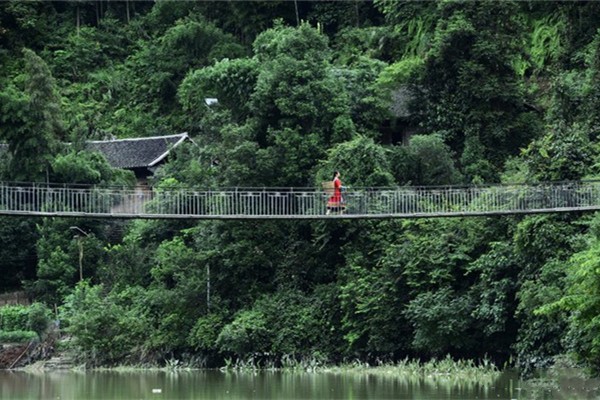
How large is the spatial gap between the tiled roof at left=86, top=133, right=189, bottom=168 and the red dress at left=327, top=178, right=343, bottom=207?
12.6 metres

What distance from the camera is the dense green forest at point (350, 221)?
3122 centimetres

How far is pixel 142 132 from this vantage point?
47500 millimetres

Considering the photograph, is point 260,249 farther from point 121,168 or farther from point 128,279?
point 121,168

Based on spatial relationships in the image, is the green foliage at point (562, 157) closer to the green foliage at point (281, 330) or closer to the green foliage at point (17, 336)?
the green foliage at point (281, 330)

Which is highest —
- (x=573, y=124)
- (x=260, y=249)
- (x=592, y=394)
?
(x=573, y=124)

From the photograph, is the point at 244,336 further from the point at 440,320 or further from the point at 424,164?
the point at 424,164

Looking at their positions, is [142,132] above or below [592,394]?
above

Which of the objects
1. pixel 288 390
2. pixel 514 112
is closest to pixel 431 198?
pixel 514 112

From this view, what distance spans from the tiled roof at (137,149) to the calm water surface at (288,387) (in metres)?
12.1

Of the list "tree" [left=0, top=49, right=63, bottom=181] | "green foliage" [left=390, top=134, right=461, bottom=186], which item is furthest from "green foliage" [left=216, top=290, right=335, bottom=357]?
"tree" [left=0, top=49, right=63, bottom=181]

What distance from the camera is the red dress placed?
1215 inches

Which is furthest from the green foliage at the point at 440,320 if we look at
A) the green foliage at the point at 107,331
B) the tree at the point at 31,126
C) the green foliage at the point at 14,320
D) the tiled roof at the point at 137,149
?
the tiled roof at the point at 137,149

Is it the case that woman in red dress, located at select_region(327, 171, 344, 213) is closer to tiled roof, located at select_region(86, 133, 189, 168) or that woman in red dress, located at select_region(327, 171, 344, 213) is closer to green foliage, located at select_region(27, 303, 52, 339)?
green foliage, located at select_region(27, 303, 52, 339)

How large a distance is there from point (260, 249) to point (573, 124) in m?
6.76
